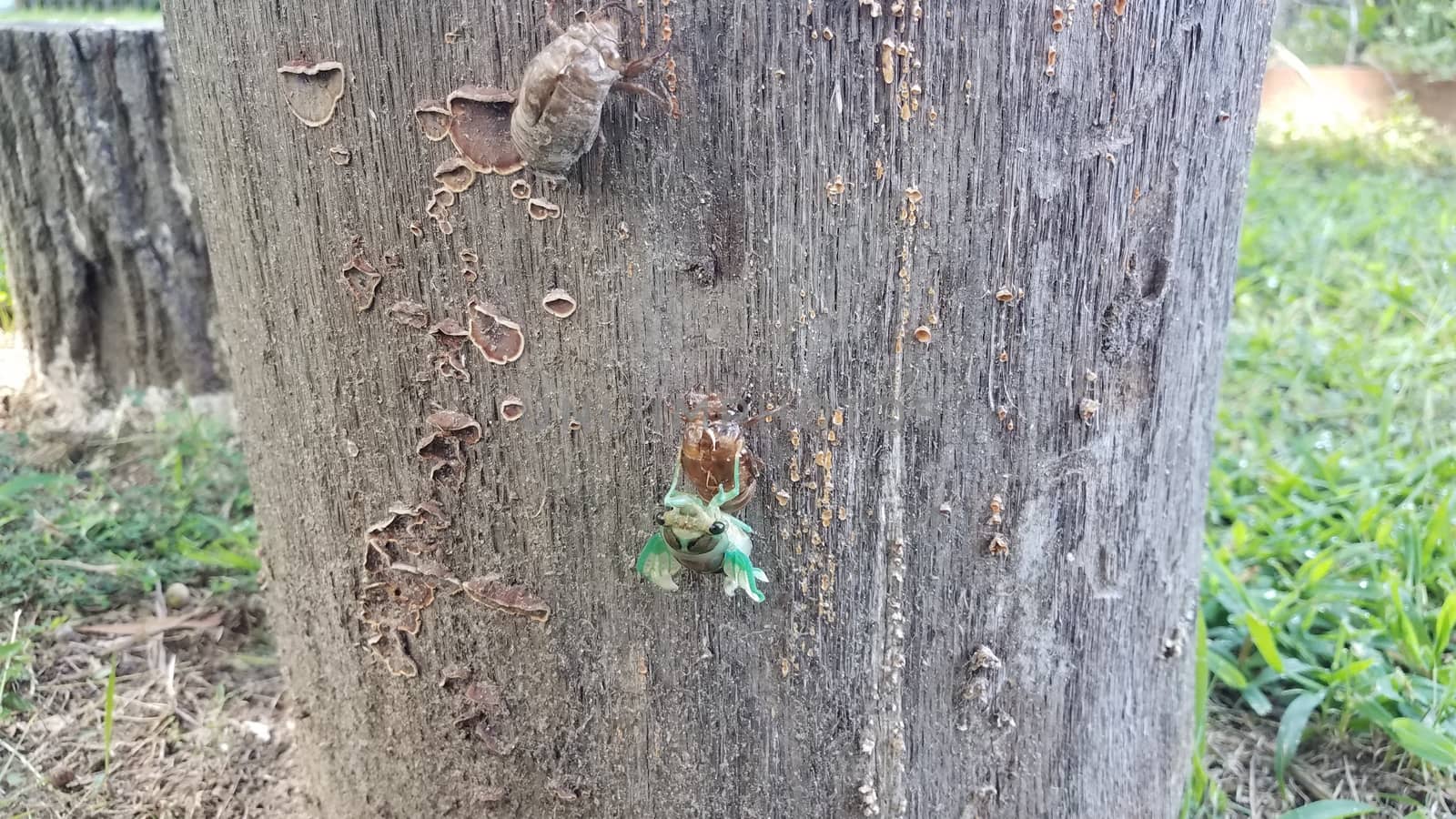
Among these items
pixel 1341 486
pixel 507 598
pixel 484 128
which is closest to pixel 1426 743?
pixel 1341 486

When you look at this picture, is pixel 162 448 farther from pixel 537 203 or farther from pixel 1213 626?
pixel 1213 626

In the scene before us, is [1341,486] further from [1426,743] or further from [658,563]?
[658,563]

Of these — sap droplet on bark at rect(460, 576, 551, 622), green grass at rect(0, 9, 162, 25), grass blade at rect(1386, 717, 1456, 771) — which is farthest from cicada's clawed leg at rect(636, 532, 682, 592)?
green grass at rect(0, 9, 162, 25)

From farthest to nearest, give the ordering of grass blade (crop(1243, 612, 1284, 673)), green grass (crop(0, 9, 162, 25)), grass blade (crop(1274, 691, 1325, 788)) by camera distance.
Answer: green grass (crop(0, 9, 162, 25)) → grass blade (crop(1243, 612, 1284, 673)) → grass blade (crop(1274, 691, 1325, 788))

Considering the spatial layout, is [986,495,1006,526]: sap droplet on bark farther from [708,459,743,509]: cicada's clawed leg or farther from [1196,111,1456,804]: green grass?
[1196,111,1456,804]: green grass

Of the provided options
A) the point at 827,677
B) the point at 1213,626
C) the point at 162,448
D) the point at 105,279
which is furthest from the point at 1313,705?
the point at 105,279

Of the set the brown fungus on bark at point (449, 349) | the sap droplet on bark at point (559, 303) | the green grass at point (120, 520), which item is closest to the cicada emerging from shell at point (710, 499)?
the sap droplet on bark at point (559, 303)
